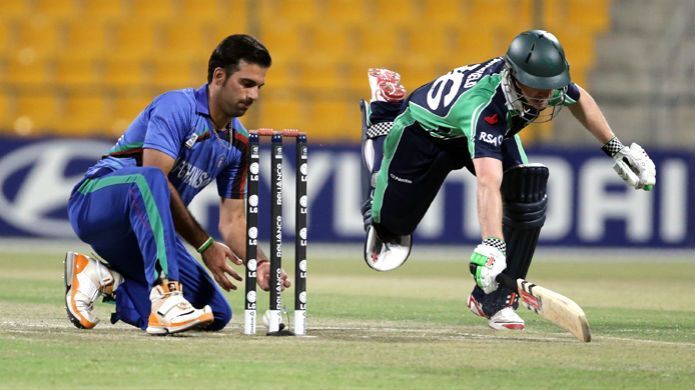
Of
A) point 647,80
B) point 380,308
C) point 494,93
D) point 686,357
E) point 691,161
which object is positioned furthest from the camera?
point 647,80

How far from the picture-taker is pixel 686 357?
19.7 ft

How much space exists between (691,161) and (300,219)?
941cm

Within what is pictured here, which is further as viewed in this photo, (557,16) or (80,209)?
(557,16)

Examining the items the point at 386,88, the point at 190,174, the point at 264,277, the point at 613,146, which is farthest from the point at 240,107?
the point at 386,88

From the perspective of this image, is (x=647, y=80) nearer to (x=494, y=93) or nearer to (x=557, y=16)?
(x=557, y=16)

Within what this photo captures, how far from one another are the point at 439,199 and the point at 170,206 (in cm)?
864

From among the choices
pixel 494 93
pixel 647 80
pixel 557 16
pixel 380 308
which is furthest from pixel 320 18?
pixel 494 93

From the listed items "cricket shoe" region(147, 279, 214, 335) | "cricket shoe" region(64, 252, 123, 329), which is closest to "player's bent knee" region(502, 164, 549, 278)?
"cricket shoe" region(147, 279, 214, 335)

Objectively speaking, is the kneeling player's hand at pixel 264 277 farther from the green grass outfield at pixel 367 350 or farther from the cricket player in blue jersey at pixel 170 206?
the green grass outfield at pixel 367 350

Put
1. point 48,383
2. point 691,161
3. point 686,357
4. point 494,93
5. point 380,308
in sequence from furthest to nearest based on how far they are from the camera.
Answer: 1. point 691,161
2. point 380,308
3. point 494,93
4. point 686,357
5. point 48,383

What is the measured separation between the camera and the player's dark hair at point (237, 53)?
638cm

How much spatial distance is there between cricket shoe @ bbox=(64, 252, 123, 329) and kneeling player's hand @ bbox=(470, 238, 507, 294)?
181cm

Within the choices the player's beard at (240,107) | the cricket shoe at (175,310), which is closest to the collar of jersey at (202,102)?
the player's beard at (240,107)

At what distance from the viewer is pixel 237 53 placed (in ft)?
21.0
